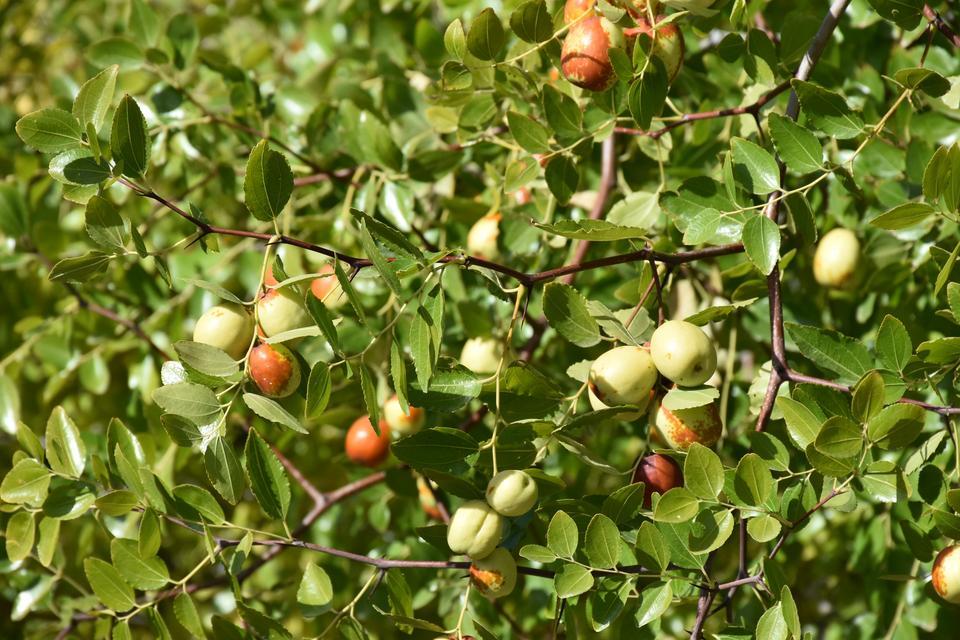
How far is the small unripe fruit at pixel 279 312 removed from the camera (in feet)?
3.99

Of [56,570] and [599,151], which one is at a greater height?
[599,151]

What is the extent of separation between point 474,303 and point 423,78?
767 millimetres

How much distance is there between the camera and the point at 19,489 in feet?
4.84

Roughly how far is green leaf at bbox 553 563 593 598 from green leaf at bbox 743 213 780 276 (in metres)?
0.45

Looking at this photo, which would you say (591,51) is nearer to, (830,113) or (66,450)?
(830,113)

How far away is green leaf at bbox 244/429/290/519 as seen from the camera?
4.27 ft

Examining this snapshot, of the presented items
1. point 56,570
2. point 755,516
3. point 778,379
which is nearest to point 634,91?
point 778,379

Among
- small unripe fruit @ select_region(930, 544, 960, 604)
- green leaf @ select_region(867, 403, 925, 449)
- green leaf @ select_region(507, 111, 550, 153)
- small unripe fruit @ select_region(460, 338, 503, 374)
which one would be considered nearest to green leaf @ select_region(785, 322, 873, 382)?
green leaf @ select_region(867, 403, 925, 449)

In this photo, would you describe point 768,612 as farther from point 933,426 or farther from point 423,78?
point 423,78

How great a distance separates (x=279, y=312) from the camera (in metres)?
1.21

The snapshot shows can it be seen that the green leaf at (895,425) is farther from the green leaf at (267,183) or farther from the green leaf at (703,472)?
the green leaf at (267,183)

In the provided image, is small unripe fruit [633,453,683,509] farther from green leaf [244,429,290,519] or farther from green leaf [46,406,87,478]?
green leaf [46,406,87,478]

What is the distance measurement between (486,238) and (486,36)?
492 millimetres

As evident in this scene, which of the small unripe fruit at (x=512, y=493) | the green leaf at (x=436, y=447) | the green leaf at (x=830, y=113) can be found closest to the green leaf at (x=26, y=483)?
the green leaf at (x=436, y=447)
